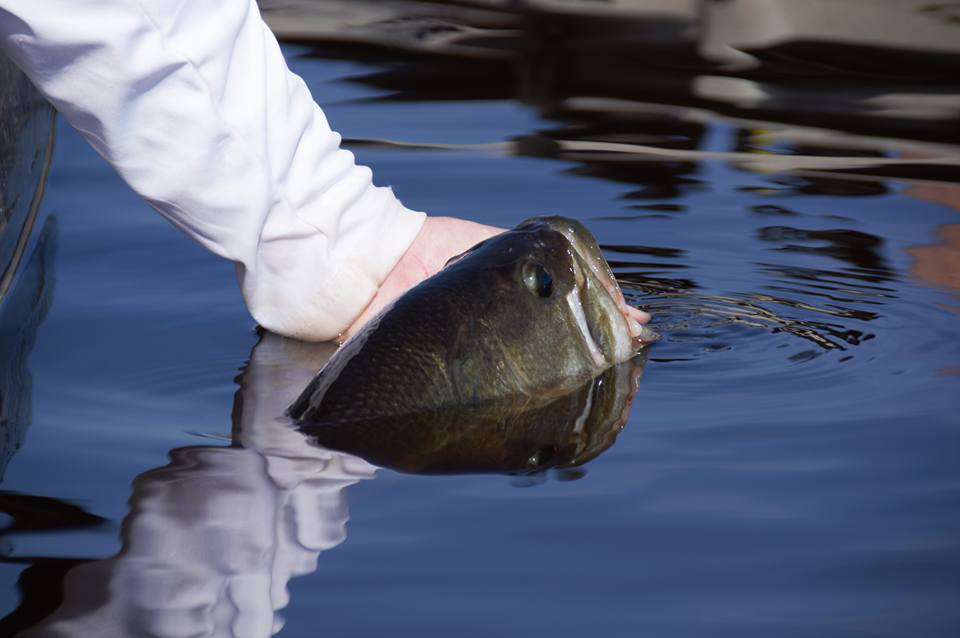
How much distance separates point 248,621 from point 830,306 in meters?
1.96

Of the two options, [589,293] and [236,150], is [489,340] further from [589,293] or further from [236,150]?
[236,150]

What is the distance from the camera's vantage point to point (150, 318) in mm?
3637

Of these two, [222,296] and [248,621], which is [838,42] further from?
[248,621]

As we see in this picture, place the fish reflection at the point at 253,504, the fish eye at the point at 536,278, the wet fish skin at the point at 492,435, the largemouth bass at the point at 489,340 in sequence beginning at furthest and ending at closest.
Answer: the fish eye at the point at 536,278 < the largemouth bass at the point at 489,340 < the wet fish skin at the point at 492,435 < the fish reflection at the point at 253,504

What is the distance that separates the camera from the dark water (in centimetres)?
220

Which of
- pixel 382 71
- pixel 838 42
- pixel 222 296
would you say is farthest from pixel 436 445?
pixel 838 42

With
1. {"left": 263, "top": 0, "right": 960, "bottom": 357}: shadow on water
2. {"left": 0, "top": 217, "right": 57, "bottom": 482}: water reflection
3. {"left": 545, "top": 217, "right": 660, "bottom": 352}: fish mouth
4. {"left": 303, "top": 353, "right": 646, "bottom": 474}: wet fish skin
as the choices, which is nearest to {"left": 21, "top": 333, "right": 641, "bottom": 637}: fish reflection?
{"left": 303, "top": 353, "right": 646, "bottom": 474}: wet fish skin

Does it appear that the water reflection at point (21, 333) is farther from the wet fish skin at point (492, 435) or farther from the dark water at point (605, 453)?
the wet fish skin at point (492, 435)

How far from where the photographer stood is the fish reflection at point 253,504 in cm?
215

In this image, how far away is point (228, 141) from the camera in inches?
121

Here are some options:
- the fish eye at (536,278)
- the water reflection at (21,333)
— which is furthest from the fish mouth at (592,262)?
the water reflection at (21,333)

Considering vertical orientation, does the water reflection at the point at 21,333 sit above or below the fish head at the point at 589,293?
below

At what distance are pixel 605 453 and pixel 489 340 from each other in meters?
0.36

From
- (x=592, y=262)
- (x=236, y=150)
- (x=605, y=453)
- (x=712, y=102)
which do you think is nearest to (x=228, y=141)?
(x=236, y=150)
